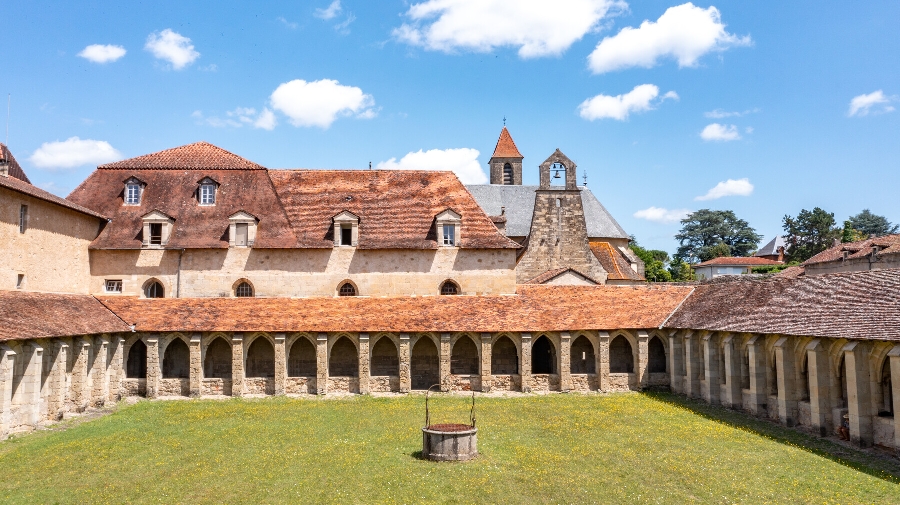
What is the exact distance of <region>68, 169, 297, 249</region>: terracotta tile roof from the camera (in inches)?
1339

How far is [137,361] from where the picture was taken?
33.9 metres

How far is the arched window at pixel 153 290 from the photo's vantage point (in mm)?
34219

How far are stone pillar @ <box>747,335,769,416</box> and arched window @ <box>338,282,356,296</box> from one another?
1834 centimetres

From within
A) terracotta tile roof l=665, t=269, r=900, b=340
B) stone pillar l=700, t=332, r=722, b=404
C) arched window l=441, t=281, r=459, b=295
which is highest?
arched window l=441, t=281, r=459, b=295

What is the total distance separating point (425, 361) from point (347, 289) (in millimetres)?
5279

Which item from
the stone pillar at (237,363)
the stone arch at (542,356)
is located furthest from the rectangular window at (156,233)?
the stone arch at (542,356)

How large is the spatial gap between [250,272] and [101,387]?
27.3 feet

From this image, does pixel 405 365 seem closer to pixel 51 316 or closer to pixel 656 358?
pixel 656 358

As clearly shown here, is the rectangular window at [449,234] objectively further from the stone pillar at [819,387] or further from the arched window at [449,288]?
the stone pillar at [819,387]

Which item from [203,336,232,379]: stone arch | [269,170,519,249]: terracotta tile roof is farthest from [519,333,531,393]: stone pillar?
[203,336,232,379]: stone arch

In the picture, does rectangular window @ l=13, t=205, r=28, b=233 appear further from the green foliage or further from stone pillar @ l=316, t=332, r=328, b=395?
the green foliage

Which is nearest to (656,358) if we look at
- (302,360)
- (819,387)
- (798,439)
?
(819,387)

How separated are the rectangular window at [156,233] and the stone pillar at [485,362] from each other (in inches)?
647

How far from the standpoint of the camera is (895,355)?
18250 millimetres
